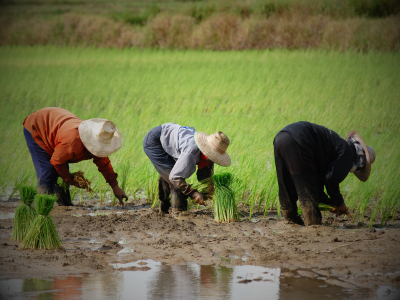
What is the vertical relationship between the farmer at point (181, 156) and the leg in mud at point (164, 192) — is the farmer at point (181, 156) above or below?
above

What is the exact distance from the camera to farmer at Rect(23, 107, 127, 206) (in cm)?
405

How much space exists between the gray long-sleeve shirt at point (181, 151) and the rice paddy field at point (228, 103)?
2.37 ft

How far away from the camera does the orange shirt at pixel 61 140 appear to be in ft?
13.3

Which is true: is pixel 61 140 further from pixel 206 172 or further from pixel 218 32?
pixel 218 32

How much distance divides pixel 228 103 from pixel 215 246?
5.41m

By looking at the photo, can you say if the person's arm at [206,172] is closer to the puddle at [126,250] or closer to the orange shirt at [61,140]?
the orange shirt at [61,140]

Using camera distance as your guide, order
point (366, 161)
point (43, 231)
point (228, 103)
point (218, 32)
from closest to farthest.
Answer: point (43, 231) < point (366, 161) < point (228, 103) < point (218, 32)

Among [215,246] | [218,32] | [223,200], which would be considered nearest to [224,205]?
[223,200]

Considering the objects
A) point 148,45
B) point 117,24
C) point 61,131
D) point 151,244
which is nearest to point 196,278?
point 151,244

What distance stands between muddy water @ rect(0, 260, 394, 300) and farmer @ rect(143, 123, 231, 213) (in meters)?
1.00

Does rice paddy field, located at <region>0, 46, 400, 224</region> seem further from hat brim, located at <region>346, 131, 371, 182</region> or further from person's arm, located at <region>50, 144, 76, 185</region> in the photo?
person's arm, located at <region>50, 144, 76, 185</region>

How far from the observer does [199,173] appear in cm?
431

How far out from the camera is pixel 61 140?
161 inches

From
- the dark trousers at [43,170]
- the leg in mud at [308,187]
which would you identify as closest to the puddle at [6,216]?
the dark trousers at [43,170]
